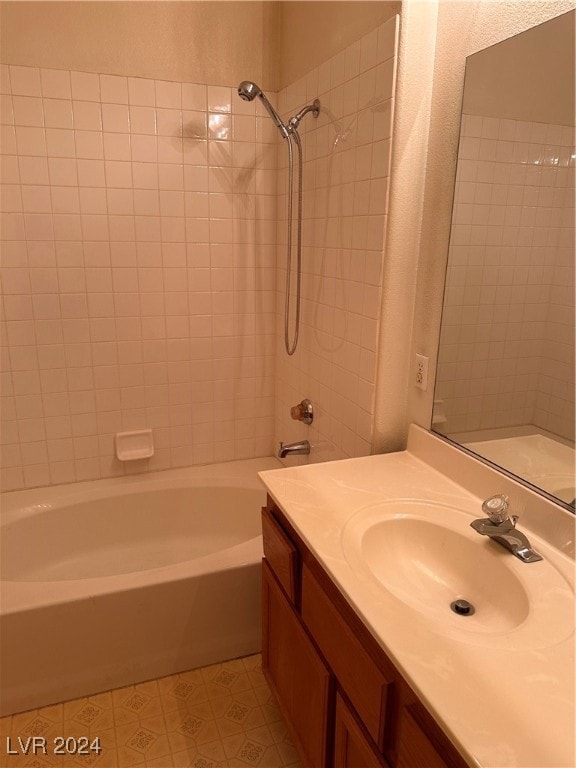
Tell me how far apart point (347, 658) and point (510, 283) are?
3.06 ft

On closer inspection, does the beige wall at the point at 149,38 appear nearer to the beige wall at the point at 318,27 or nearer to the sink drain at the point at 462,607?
the beige wall at the point at 318,27

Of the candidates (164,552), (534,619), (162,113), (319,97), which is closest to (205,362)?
(164,552)

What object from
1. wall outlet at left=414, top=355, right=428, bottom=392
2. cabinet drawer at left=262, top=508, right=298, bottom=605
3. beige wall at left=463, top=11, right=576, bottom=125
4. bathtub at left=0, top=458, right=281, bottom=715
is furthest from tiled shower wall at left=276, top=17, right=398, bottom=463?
bathtub at left=0, top=458, right=281, bottom=715

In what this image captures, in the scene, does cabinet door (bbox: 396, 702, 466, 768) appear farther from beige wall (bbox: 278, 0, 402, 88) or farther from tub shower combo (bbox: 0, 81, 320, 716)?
beige wall (bbox: 278, 0, 402, 88)

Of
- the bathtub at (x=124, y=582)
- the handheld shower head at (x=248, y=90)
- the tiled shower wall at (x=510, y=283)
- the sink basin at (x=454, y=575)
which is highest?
the handheld shower head at (x=248, y=90)

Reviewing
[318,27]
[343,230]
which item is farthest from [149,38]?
[343,230]

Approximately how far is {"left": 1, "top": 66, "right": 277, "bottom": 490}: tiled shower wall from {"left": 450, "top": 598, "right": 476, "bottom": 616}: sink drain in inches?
59.5

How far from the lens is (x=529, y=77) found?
45.7 inches

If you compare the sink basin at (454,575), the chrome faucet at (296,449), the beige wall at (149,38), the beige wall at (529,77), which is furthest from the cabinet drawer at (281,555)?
the beige wall at (149,38)

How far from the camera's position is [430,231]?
1476mm

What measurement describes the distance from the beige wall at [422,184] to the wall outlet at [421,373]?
0.02 meters

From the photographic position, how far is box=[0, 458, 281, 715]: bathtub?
1.65 metres

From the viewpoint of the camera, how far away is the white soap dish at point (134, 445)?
2.30 metres

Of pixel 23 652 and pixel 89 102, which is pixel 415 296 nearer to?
pixel 89 102
